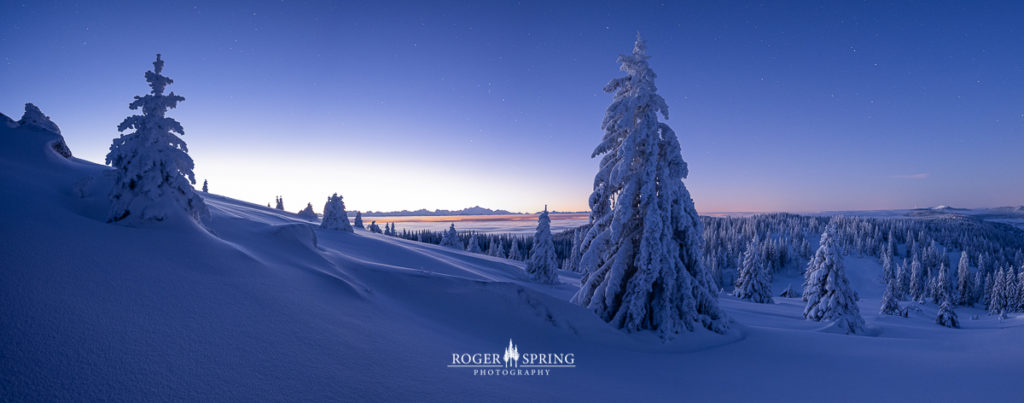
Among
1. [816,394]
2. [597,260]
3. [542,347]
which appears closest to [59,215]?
[542,347]

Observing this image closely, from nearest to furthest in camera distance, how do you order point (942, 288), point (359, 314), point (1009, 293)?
point (359, 314)
point (1009, 293)
point (942, 288)

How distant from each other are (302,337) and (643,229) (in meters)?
9.69

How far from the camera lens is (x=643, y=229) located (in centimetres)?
1150

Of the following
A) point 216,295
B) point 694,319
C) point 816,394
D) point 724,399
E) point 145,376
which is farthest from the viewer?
point 694,319

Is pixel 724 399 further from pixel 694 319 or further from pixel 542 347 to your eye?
pixel 694 319

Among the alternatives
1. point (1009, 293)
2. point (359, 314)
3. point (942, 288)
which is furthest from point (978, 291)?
point (359, 314)

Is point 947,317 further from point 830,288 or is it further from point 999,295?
point 999,295

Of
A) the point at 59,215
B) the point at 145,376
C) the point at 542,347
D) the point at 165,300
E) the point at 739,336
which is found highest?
the point at 59,215

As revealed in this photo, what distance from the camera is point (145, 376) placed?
11.3 ft

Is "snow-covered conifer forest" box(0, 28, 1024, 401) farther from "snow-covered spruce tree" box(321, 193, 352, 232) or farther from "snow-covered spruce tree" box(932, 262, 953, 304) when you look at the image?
"snow-covered spruce tree" box(932, 262, 953, 304)

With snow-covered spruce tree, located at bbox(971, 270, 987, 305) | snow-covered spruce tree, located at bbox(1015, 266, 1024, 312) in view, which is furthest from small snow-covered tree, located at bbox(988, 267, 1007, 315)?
snow-covered spruce tree, located at bbox(971, 270, 987, 305)

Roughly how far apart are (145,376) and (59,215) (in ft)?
21.3

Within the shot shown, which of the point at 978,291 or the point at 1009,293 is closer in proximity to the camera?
the point at 1009,293

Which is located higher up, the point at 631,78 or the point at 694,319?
the point at 631,78
